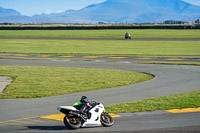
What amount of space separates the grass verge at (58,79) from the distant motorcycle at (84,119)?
28.1 feet

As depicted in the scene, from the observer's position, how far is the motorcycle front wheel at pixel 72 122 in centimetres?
1403

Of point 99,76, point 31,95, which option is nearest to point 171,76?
point 99,76

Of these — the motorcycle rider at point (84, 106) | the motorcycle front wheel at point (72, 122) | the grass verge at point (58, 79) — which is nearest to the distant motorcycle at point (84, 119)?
the motorcycle front wheel at point (72, 122)

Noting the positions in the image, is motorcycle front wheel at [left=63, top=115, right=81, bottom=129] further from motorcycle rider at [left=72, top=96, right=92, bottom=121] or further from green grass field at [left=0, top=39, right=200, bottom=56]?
green grass field at [left=0, top=39, right=200, bottom=56]

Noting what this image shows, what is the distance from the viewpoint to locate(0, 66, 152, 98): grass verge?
24.0 meters

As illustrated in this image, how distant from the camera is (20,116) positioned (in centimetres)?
1672

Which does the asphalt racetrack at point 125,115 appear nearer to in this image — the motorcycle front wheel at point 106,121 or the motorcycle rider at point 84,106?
the motorcycle front wheel at point 106,121

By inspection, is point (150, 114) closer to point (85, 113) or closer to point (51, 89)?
point (85, 113)

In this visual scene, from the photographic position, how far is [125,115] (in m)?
16.9

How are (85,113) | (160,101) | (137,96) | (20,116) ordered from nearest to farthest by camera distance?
(85,113)
(20,116)
(160,101)
(137,96)

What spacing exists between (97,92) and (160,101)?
4553 millimetres

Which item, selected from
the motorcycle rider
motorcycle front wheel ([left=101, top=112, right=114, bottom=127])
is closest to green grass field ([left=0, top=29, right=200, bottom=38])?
motorcycle front wheel ([left=101, top=112, right=114, bottom=127])

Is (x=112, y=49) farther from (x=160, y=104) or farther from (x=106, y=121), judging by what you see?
(x=106, y=121)

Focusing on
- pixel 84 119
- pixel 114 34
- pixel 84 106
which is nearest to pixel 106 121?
pixel 84 119
